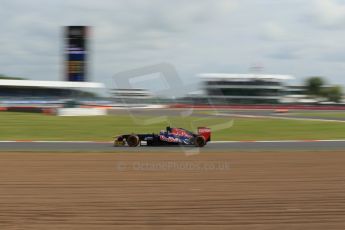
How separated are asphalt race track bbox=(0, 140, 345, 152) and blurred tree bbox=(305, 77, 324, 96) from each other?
393 feet

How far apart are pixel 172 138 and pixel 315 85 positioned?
4913 inches

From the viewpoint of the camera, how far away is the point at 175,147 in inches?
659

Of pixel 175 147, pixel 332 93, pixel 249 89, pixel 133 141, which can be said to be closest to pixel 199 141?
pixel 175 147

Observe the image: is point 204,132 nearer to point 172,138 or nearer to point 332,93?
point 172,138

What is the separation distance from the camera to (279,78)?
106812 millimetres

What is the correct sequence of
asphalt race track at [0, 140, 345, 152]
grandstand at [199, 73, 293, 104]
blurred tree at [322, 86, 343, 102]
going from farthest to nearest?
blurred tree at [322, 86, 343, 102], grandstand at [199, 73, 293, 104], asphalt race track at [0, 140, 345, 152]

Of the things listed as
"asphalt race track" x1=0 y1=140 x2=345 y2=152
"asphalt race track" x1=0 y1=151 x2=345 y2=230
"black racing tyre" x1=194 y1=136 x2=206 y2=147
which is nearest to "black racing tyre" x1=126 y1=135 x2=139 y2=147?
"asphalt race track" x1=0 y1=140 x2=345 y2=152

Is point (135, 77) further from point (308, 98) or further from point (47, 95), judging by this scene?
point (308, 98)

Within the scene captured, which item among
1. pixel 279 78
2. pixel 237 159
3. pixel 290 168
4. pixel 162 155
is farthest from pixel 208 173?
pixel 279 78

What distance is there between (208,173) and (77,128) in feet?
53.0

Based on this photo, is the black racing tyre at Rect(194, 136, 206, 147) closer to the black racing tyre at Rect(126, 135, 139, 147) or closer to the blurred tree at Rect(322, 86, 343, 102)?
the black racing tyre at Rect(126, 135, 139, 147)

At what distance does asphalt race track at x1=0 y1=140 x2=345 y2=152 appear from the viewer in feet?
52.9

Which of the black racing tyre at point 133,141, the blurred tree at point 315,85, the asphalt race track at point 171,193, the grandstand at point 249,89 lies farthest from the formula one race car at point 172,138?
the blurred tree at point 315,85

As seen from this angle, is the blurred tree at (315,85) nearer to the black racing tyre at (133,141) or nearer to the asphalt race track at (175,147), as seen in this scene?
the asphalt race track at (175,147)
